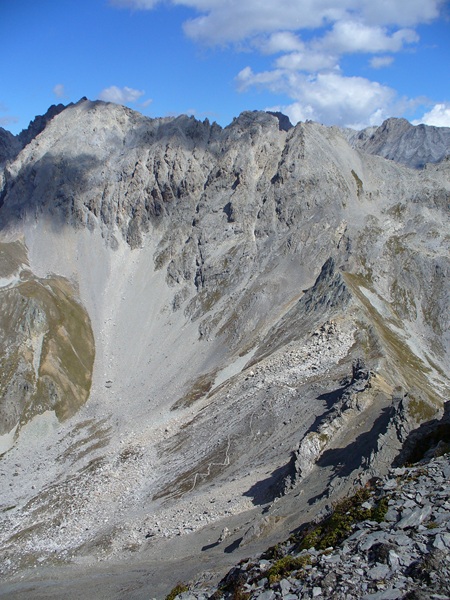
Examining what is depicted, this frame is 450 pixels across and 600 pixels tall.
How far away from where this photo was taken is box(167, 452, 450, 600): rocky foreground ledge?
45.9 ft

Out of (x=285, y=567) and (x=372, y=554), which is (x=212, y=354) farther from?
(x=372, y=554)

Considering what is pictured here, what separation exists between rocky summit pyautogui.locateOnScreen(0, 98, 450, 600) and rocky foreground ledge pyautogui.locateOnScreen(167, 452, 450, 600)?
0.09m

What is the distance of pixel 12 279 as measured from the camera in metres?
134

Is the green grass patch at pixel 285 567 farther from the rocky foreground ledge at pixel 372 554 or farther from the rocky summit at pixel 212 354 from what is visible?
the rocky summit at pixel 212 354

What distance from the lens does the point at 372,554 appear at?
49.8ft

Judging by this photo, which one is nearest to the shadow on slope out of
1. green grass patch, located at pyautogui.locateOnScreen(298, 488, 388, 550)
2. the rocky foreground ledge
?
green grass patch, located at pyautogui.locateOnScreen(298, 488, 388, 550)

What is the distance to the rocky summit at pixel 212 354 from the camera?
33625 mm

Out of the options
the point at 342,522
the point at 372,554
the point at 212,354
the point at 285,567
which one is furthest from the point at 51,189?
the point at 372,554

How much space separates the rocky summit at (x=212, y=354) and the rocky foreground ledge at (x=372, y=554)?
0.09m

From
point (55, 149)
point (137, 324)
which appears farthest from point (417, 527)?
point (55, 149)

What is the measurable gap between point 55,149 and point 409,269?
119 m

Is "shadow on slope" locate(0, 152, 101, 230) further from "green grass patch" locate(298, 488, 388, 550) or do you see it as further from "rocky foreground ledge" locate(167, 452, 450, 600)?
"rocky foreground ledge" locate(167, 452, 450, 600)

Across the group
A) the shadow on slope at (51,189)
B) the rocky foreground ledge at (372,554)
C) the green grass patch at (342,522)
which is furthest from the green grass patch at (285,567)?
the shadow on slope at (51,189)

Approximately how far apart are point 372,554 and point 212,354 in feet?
291
